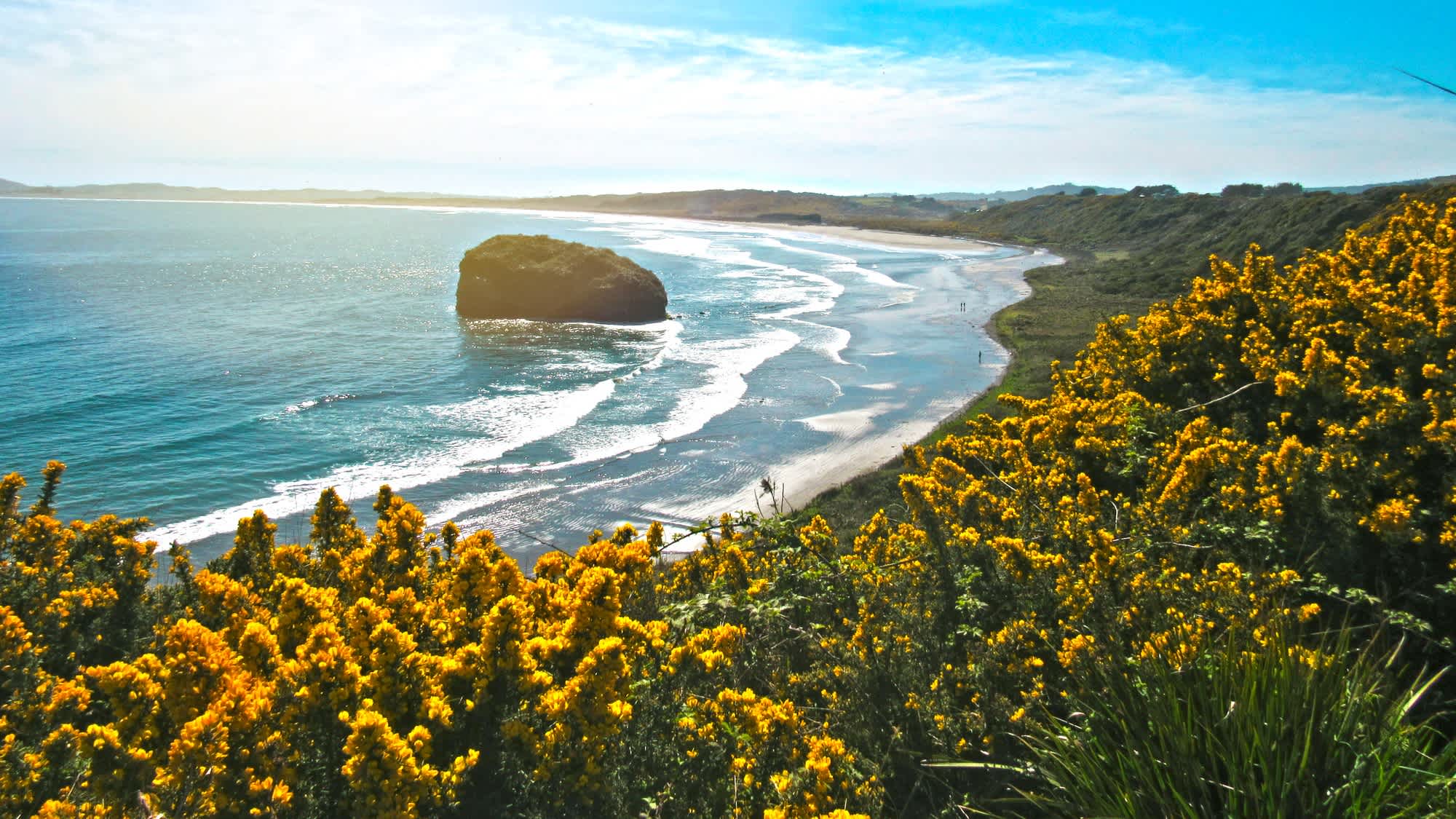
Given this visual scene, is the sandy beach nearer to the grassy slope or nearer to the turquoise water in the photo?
the grassy slope

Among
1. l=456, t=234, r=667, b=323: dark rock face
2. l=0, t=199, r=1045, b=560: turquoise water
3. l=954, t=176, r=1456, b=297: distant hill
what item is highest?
l=954, t=176, r=1456, b=297: distant hill

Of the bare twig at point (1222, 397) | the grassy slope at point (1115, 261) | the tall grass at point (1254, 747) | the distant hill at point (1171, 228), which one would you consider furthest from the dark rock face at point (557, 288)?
the tall grass at point (1254, 747)

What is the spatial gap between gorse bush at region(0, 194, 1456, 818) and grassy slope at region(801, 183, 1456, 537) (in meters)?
5.59

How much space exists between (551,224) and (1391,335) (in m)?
173

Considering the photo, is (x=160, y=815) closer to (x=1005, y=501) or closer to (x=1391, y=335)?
(x=1005, y=501)

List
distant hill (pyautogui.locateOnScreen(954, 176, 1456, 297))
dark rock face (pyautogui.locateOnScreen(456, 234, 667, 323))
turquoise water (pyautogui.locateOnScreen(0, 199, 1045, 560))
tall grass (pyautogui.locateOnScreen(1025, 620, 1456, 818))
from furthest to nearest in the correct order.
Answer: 1. dark rock face (pyautogui.locateOnScreen(456, 234, 667, 323))
2. distant hill (pyautogui.locateOnScreen(954, 176, 1456, 297))
3. turquoise water (pyautogui.locateOnScreen(0, 199, 1045, 560))
4. tall grass (pyautogui.locateOnScreen(1025, 620, 1456, 818))

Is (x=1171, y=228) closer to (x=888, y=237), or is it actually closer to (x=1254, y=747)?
(x=888, y=237)

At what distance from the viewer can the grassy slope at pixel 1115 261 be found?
903 inches

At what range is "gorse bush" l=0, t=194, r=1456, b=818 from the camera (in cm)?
331

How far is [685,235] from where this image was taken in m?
138

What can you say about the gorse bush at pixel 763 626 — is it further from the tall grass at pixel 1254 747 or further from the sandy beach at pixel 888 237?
the sandy beach at pixel 888 237

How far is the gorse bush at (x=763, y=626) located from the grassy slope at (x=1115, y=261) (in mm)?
5591

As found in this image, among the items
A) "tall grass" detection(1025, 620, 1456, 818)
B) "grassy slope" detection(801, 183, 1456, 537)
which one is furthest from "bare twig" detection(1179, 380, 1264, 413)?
"tall grass" detection(1025, 620, 1456, 818)

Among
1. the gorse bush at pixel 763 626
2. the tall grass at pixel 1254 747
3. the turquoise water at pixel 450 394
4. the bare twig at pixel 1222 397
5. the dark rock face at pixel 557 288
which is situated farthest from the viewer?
the dark rock face at pixel 557 288
